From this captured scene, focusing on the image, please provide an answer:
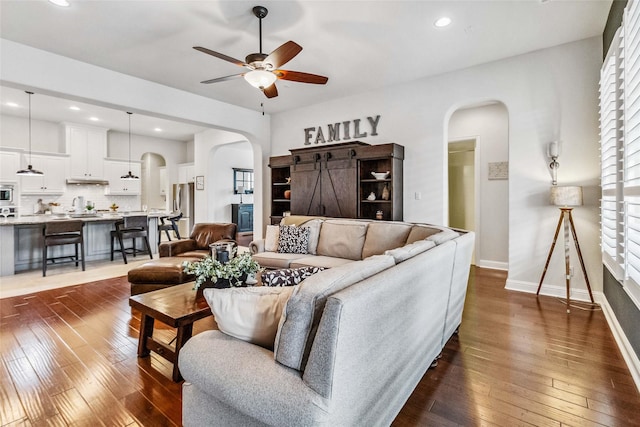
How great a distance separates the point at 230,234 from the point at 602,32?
206 inches

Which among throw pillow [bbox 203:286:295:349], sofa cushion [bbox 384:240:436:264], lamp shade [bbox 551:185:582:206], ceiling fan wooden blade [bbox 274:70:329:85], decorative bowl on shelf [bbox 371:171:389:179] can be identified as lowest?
throw pillow [bbox 203:286:295:349]

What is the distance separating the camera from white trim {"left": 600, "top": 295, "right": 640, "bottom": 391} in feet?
6.91

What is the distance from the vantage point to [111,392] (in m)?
1.98

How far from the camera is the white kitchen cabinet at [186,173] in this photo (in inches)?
385

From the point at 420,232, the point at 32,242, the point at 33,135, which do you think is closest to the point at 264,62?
the point at 420,232

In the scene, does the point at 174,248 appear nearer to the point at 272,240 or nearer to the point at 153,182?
the point at 272,240

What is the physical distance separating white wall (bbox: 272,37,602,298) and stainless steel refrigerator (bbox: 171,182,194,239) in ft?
23.6

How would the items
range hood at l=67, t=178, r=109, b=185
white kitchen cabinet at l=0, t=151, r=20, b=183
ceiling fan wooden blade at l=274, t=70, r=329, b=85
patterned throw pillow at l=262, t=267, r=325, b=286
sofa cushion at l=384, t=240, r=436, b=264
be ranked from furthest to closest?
range hood at l=67, t=178, r=109, b=185 < white kitchen cabinet at l=0, t=151, r=20, b=183 < ceiling fan wooden blade at l=274, t=70, r=329, b=85 < sofa cushion at l=384, t=240, r=436, b=264 < patterned throw pillow at l=262, t=267, r=325, b=286

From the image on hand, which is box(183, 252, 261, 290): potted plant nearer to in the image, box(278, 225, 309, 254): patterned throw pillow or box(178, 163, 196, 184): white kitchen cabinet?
box(278, 225, 309, 254): patterned throw pillow

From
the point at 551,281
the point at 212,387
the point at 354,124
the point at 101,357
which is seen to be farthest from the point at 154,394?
the point at 354,124

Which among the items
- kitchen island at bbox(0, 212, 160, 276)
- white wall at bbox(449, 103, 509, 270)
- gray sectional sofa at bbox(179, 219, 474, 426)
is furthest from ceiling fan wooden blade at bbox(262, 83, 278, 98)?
kitchen island at bbox(0, 212, 160, 276)

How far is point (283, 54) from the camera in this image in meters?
2.78

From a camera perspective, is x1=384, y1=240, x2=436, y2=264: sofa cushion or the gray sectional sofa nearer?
the gray sectional sofa

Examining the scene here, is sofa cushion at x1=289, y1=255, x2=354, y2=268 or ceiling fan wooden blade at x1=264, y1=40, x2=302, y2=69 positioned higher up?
ceiling fan wooden blade at x1=264, y1=40, x2=302, y2=69
